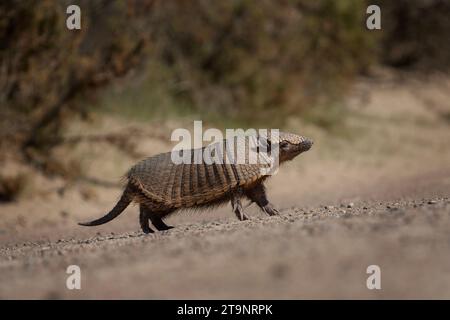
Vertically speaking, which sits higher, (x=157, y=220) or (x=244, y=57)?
(x=244, y=57)

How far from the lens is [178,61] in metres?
16.1

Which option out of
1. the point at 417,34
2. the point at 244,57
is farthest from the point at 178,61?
the point at 417,34

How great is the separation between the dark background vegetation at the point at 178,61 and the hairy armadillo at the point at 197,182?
17.2 feet

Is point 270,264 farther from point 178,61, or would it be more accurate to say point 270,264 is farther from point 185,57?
point 185,57

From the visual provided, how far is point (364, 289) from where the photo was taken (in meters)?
3.72

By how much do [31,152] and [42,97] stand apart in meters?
0.90

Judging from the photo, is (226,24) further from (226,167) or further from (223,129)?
(226,167)

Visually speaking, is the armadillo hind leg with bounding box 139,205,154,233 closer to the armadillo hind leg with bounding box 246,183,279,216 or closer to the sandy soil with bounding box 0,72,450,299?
the sandy soil with bounding box 0,72,450,299

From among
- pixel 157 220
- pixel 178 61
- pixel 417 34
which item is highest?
pixel 417 34

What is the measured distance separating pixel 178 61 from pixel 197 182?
32.2ft

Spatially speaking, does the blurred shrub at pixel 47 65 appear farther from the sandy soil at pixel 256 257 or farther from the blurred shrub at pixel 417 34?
the blurred shrub at pixel 417 34

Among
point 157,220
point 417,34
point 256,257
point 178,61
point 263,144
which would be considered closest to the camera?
point 256,257

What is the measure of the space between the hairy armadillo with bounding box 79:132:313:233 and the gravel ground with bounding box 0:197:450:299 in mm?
1040

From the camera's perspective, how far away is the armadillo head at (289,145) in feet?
22.7
